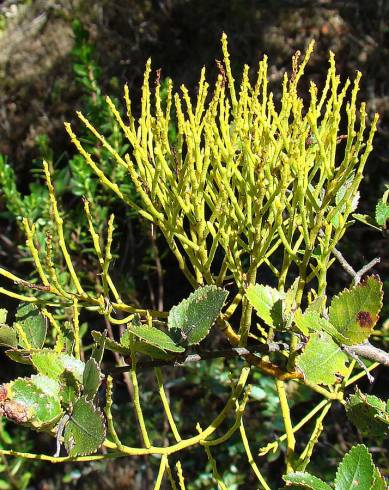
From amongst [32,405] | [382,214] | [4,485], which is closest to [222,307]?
[32,405]

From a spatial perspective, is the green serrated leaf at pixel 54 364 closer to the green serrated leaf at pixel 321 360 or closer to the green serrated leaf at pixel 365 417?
the green serrated leaf at pixel 321 360

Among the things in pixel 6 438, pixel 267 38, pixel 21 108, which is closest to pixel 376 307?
pixel 6 438

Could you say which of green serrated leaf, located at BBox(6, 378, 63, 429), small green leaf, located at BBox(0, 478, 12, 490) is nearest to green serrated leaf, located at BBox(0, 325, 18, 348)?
green serrated leaf, located at BBox(6, 378, 63, 429)

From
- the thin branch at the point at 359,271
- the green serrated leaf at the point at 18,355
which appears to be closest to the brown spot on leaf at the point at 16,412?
the green serrated leaf at the point at 18,355

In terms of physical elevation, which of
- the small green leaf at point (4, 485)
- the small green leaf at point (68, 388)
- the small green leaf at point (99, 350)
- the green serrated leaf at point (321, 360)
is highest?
the small green leaf at point (99, 350)

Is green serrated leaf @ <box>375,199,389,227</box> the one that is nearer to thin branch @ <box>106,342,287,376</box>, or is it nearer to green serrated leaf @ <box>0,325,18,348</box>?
thin branch @ <box>106,342,287,376</box>

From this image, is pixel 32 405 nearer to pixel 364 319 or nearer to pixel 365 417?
pixel 364 319

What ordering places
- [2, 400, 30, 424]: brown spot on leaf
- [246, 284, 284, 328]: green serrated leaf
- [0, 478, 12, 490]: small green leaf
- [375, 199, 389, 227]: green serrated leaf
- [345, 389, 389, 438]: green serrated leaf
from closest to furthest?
1. [2, 400, 30, 424]: brown spot on leaf
2. [246, 284, 284, 328]: green serrated leaf
3. [345, 389, 389, 438]: green serrated leaf
4. [375, 199, 389, 227]: green serrated leaf
5. [0, 478, 12, 490]: small green leaf
